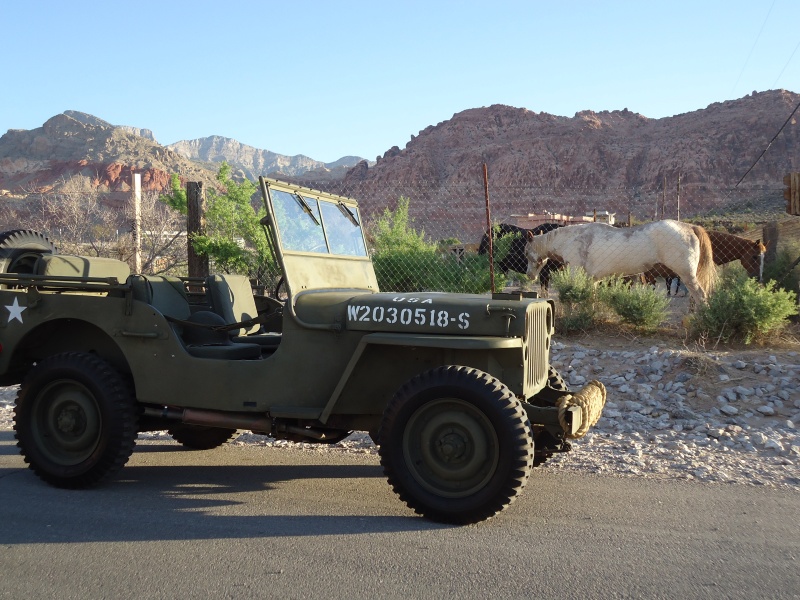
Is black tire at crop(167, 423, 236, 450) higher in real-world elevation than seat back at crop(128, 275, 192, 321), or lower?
lower

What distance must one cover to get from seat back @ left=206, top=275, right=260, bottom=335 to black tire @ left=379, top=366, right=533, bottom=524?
2.01m

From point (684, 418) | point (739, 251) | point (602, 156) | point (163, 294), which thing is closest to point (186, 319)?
point (163, 294)

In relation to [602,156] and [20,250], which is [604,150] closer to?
[602,156]

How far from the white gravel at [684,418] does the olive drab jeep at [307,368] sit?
1.20 metres

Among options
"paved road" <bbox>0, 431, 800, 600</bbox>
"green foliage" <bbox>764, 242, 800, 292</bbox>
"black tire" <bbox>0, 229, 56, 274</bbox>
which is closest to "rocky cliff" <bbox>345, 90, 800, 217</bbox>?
"green foliage" <bbox>764, 242, 800, 292</bbox>

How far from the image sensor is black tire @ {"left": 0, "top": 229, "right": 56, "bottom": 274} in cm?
727

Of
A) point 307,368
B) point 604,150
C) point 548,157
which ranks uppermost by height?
point 604,150

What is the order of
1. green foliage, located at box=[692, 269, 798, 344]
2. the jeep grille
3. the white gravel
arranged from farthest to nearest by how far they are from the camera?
green foliage, located at box=[692, 269, 798, 344]
the white gravel
the jeep grille

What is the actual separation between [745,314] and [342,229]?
6.15m

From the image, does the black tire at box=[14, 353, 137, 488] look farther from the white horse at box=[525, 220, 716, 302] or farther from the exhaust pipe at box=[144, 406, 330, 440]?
the white horse at box=[525, 220, 716, 302]

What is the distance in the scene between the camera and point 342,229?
6352 mm

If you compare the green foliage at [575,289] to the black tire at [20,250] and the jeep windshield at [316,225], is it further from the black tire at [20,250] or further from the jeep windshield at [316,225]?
the black tire at [20,250]

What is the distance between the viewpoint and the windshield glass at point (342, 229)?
20.2 ft

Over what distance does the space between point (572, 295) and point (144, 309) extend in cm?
750
